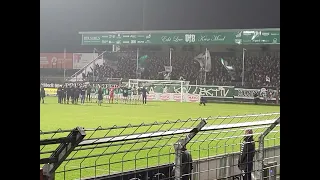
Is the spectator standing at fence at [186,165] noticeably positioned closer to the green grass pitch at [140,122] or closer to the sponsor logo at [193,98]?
the green grass pitch at [140,122]

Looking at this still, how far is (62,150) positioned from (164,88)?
1.10 meters

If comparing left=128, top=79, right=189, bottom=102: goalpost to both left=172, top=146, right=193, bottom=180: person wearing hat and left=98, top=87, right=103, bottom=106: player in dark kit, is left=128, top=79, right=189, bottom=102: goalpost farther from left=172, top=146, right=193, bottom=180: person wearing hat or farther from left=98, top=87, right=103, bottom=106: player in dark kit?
left=172, top=146, right=193, bottom=180: person wearing hat

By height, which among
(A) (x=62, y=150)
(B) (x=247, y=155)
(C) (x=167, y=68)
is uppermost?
(C) (x=167, y=68)

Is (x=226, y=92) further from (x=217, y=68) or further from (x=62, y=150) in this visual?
(x=62, y=150)

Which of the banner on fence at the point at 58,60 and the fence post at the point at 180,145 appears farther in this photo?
the banner on fence at the point at 58,60

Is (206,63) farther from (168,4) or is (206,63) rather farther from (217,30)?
(168,4)

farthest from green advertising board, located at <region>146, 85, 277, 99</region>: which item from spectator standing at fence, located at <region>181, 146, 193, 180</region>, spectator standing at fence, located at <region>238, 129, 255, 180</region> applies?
spectator standing at fence, located at <region>181, 146, 193, 180</region>

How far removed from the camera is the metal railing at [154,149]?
136 cm

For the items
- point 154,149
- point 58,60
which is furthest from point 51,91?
point 154,149

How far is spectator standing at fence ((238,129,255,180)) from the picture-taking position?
201 centimetres

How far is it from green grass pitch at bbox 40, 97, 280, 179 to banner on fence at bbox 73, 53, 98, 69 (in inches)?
5.9

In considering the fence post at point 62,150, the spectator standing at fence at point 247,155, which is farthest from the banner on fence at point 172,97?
the fence post at point 62,150

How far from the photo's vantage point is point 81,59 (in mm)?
1974
